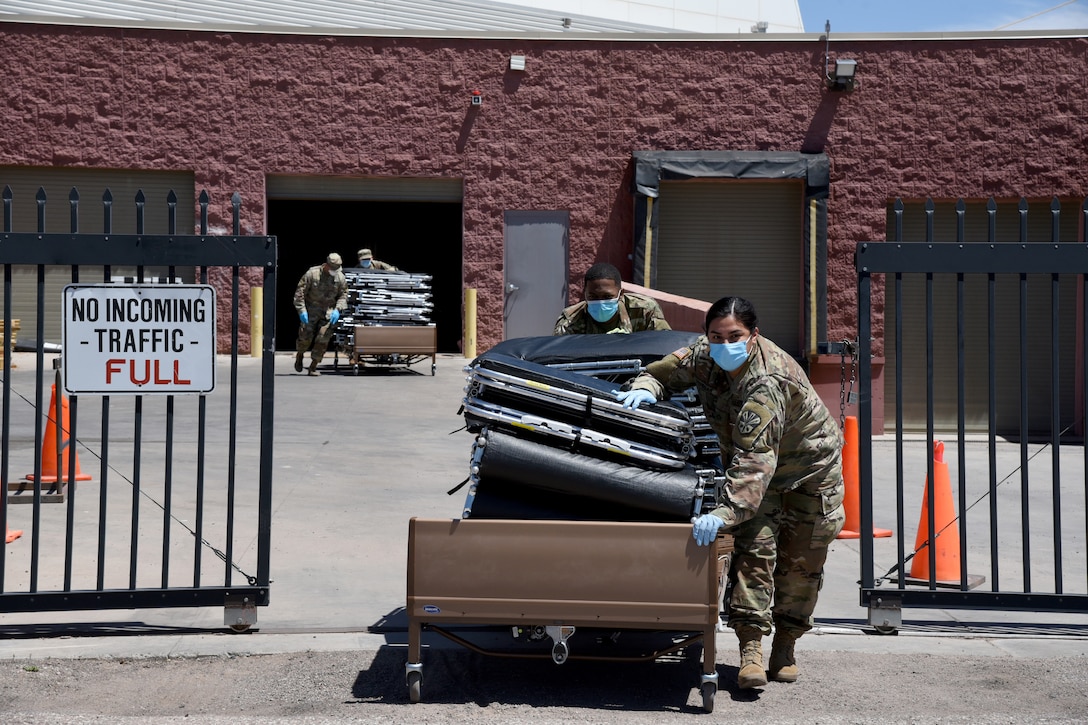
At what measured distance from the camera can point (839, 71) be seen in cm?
2125

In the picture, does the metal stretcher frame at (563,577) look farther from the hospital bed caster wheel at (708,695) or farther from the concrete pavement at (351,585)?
the concrete pavement at (351,585)

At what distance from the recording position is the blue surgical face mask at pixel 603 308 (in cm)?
757

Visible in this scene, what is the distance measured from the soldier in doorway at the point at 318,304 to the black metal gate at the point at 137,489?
243 inches

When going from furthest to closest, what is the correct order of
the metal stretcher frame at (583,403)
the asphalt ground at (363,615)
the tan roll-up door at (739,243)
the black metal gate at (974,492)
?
the tan roll-up door at (739,243), the black metal gate at (974,492), the asphalt ground at (363,615), the metal stretcher frame at (583,403)

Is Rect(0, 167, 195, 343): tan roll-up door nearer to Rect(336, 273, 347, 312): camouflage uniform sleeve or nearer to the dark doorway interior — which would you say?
Rect(336, 273, 347, 312): camouflage uniform sleeve

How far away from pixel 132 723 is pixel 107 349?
2.01m

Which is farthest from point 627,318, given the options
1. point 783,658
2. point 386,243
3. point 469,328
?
point 386,243

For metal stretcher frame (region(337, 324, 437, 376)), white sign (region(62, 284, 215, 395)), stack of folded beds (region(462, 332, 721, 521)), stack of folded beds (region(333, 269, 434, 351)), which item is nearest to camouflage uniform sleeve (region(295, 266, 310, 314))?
stack of folded beds (region(333, 269, 434, 351))

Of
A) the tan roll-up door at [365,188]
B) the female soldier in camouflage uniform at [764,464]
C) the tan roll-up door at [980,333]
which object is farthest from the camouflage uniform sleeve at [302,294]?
the female soldier in camouflage uniform at [764,464]

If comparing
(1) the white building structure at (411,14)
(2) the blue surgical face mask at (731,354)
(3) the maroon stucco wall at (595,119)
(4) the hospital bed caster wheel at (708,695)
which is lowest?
(4) the hospital bed caster wheel at (708,695)

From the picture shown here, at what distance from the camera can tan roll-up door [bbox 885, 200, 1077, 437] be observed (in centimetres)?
2134

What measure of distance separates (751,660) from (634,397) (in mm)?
1335

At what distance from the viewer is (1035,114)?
2158 centimetres

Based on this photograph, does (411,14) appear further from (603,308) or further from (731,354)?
(731,354)
